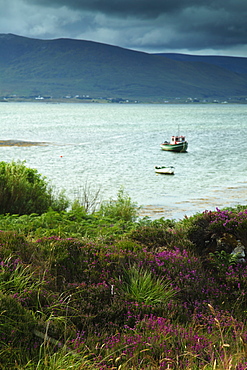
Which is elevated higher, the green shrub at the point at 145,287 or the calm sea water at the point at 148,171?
the green shrub at the point at 145,287

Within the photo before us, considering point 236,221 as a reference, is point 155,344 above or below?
below

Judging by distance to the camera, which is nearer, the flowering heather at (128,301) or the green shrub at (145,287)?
the flowering heather at (128,301)

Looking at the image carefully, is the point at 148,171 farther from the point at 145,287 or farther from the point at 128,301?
the point at 128,301

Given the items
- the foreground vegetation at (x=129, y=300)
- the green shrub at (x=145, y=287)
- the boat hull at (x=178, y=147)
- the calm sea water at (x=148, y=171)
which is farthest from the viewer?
the boat hull at (x=178, y=147)

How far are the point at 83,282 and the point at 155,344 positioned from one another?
1403 mm

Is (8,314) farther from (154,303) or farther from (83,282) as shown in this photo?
(154,303)

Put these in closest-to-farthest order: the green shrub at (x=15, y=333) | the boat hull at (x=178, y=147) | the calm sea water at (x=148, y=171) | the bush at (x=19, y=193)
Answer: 1. the green shrub at (x=15, y=333)
2. the bush at (x=19, y=193)
3. the calm sea water at (x=148, y=171)
4. the boat hull at (x=178, y=147)

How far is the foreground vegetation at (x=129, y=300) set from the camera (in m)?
4.17

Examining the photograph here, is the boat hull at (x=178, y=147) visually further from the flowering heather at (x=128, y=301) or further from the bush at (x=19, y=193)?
the flowering heather at (x=128, y=301)

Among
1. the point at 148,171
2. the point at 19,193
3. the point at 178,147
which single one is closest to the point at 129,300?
the point at 19,193

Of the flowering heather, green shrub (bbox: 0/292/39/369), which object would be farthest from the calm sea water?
green shrub (bbox: 0/292/39/369)

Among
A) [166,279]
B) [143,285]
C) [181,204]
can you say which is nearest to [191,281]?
[166,279]

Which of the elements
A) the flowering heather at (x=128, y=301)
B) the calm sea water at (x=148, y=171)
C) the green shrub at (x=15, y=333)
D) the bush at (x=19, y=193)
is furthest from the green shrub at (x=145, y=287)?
the calm sea water at (x=148, y=171)

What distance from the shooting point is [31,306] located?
16.0 feet
